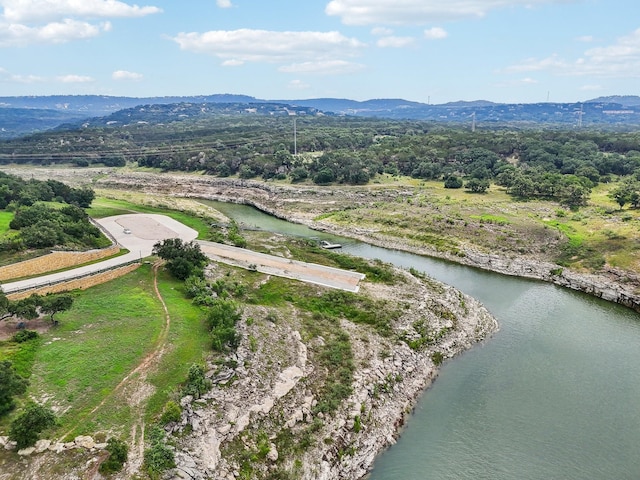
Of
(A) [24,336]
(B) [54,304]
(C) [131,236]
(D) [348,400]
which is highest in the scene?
(B) [54,304]

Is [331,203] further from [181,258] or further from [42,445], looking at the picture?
[42,445]

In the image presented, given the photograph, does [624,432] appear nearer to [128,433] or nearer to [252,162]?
[128,433]

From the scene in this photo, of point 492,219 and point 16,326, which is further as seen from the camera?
point 492,219

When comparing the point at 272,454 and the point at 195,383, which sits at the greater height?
the point at 195,383

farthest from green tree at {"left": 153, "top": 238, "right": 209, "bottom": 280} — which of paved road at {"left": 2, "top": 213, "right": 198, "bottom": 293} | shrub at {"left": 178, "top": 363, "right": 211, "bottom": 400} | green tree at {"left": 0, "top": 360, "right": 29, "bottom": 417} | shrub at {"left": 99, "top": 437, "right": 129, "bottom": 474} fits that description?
shrub at {"left": 99, "top": 437, "right": 129, "bottom": 474}

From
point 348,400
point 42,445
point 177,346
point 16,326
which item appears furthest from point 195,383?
point 16,326

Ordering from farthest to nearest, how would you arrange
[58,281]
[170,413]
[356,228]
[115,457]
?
[356,228]
[58,281]
[170,413]
[115,457]

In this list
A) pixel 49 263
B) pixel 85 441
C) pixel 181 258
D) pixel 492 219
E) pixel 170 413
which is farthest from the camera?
pixel 492 219
